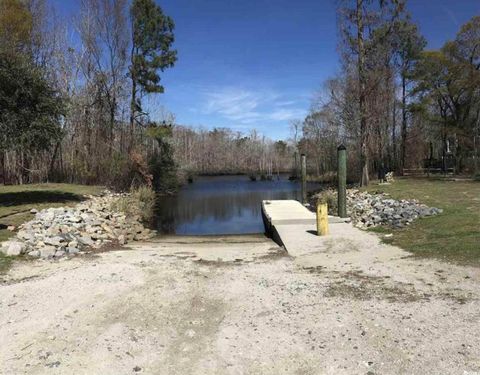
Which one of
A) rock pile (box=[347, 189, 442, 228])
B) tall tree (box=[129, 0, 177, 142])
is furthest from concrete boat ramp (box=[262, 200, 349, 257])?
tall tree (box=[129, 0, 177, 142])

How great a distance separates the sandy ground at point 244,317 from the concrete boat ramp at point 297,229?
1473 mm

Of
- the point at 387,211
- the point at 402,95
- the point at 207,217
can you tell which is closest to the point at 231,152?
the point at 402,95

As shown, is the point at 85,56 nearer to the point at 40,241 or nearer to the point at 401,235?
the point at 40,241

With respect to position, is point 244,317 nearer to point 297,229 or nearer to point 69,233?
point 297,229

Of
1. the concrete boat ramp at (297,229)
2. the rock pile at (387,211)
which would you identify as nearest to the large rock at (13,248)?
the concrete boat ramp at (297,229)

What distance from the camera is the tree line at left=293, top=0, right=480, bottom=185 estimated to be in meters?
22.4

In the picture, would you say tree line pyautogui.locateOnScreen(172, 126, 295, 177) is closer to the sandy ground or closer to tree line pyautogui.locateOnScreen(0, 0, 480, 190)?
tree line pyautogui.locateOnScreen(0, 0, 480, 190)

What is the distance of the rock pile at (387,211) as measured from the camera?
11362mm

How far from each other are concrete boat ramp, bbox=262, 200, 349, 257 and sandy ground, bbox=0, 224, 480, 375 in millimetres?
1473

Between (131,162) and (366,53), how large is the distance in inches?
606

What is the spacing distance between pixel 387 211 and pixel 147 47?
897 inches

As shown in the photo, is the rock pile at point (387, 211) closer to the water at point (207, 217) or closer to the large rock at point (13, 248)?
the water at point (207, 217)

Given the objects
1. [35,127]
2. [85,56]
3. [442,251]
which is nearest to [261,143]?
[85,56]

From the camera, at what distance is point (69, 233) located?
10.8 metres
